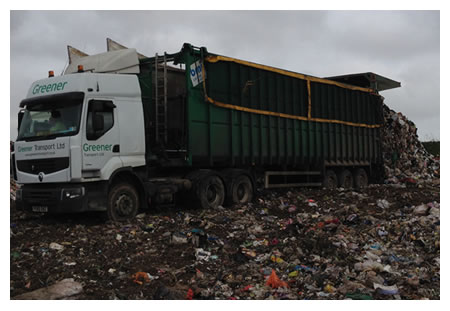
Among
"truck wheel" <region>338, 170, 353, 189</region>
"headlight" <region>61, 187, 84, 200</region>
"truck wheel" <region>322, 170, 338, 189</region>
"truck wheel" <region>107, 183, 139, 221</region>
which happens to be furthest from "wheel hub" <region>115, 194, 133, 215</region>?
"truck wheel" <region>338, 170, 353, 189</region>

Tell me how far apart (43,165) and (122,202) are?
1.45 meters

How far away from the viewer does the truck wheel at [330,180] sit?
44.4 feet

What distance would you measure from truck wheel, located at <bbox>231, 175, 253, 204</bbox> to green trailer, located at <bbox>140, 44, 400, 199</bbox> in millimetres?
220

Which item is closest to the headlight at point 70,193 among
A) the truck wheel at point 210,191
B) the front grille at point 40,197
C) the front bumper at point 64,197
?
the front bumper at point 64,197

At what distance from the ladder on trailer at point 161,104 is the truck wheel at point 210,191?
3.76ft

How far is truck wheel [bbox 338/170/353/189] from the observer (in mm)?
14383

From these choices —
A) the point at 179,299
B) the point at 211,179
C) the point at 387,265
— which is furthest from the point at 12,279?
the point at 211,179

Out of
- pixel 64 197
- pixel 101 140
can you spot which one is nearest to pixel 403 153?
pixel 101 140

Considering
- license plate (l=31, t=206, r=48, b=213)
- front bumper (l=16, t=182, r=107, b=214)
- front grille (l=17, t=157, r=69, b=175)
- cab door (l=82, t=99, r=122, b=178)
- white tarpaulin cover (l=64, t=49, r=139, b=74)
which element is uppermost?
white tarpaulin cover (l=64, t=49, r=139, b=74)

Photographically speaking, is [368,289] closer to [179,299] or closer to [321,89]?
[179,299]

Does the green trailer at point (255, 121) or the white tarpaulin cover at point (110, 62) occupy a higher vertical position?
the white tarpaulin cover at point (110, 62)

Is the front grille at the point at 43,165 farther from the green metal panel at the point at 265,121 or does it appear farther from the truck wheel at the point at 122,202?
the green metal panel at the point at 265,121

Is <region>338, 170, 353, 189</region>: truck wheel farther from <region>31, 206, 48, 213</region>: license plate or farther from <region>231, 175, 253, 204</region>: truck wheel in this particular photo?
<region>31, 206, 48, 213</region>: license plate

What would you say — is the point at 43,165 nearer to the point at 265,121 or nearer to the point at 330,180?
the point at 265,121
